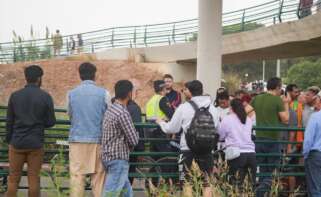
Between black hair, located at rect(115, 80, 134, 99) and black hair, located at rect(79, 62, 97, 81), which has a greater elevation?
black hair, located at rect(79, 62, 97, 81)

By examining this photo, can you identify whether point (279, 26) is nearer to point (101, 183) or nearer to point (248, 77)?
point (101, 183)

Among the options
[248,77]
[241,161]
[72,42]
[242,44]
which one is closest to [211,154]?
[241,161]

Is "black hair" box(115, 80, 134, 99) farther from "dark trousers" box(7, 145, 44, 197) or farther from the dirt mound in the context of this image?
the dirt mound

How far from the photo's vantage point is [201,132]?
22.4 feet

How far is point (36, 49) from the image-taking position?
33.8 metres

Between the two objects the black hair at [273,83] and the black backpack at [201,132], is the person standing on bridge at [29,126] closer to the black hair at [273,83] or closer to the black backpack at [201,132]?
the black backpack at [201,132]

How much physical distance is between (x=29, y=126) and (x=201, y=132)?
76.7 inches

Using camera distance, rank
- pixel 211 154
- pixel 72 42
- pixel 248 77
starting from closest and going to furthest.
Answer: pixel 211 154 < pixel 72 42 < pixel 248 77

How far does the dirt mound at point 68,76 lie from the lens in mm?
28406

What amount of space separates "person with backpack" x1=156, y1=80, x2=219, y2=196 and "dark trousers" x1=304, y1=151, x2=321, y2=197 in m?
1.31

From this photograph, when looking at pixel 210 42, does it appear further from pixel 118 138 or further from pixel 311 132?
pixel 118 138

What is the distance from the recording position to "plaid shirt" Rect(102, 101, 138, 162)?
21.1ft

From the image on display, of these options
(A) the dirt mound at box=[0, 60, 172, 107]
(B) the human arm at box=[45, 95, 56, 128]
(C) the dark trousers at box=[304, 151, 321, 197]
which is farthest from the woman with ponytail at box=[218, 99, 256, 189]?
(A) the dirt mound at box=[0, 60, 172, 107]

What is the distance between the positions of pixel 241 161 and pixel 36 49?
27.7m
